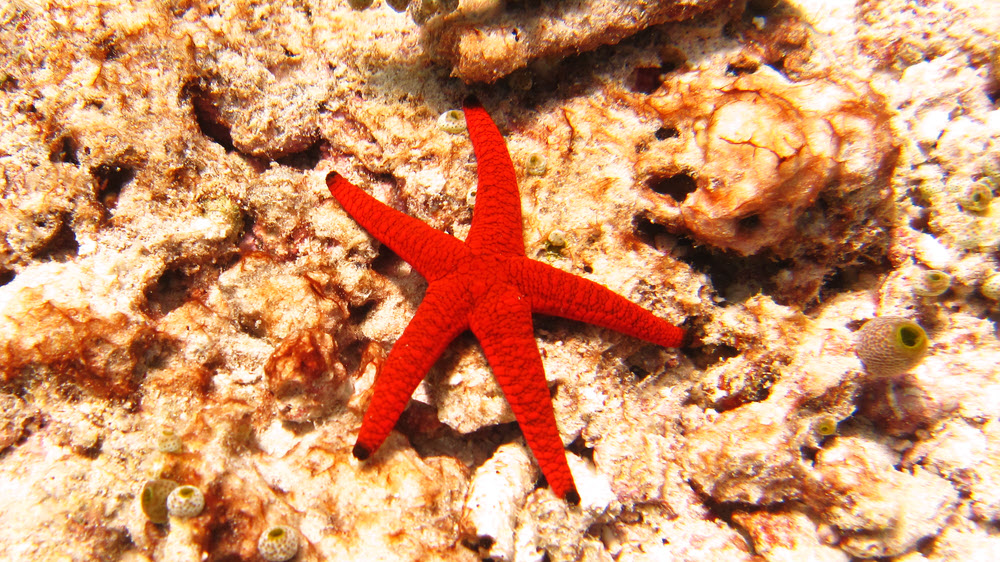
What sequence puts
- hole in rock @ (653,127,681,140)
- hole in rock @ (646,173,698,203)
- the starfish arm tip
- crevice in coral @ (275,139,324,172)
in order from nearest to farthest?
the starfish arm tip < hole in rock @ (646,173,698,203) < hole in rock @ (653,127,681,140) < crevice in coral @ (275,139,324,172)

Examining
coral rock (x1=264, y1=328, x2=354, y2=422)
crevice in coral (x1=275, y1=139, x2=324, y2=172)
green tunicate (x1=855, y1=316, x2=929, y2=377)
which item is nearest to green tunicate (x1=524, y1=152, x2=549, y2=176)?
crevice in coral (x1=275, y1=139, x2=324, y2=172)

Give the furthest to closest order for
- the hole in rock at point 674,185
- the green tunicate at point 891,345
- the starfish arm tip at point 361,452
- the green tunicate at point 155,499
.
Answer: the hole in rock at point 674,185 → the starfish arm tip at point 361,452 → the green tunicate at point 891,345 → the green tunicate at point 155,499

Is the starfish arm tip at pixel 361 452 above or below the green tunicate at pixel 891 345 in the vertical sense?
below

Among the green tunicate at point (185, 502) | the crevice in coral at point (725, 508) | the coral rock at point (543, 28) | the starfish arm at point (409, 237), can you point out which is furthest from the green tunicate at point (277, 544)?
the coral rock at point (543, 28)

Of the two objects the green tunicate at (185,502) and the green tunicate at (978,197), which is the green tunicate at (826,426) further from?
the green tunicate at (185,502)

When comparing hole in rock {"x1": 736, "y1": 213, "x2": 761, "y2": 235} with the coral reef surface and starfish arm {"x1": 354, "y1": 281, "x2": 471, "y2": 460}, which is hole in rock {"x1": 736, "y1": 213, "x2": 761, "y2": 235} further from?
starfish arm {"x1": 354, "y1": 281, "x2": 471, "y2": 460}

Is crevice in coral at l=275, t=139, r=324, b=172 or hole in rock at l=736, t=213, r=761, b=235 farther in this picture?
crevice in coral at l=275, t=139, r=324, b=172

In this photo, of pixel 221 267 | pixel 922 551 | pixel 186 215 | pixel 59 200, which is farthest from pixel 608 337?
pixel 59 200

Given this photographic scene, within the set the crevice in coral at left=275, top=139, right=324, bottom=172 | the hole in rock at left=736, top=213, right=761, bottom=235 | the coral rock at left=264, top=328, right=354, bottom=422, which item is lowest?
the coral rock at left=264, top=328, right=354, bottom=422

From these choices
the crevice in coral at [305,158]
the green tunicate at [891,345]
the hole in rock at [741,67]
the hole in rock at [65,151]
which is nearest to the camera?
the green tunicate at [891,345]
